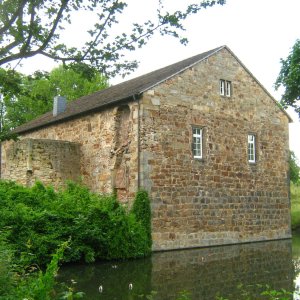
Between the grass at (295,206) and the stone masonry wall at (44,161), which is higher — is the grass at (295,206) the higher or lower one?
the lower one

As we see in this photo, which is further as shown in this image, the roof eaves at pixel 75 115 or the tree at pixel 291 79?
the tree at pixel 291 79

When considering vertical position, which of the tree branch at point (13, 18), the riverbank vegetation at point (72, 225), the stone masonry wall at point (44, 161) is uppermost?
the tree branch at point (13, 18)

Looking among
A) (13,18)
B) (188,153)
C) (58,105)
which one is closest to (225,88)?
(188,153)

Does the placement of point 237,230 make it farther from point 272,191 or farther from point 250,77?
point 250,77

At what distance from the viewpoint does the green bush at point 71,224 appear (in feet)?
41.0

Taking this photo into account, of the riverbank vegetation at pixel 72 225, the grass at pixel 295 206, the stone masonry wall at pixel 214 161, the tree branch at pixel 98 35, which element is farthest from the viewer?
the grass at pixel 295 206

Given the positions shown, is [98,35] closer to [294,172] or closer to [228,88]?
[228,88]

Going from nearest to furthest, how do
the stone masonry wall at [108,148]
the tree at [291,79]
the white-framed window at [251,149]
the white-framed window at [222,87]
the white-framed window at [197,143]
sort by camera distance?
the stone masonry wall at [108,148], the white-framed window at [197,143], the white-framed window at [222,87], the white-framed window at [251,149], the tree at [291,79]

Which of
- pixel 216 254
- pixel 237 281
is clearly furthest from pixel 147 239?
pixel 237 281

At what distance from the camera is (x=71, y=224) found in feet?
44.8

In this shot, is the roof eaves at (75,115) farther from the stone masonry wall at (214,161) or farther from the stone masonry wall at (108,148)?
the stone masonry wall at (214,161)

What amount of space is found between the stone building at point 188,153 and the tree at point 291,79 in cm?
314

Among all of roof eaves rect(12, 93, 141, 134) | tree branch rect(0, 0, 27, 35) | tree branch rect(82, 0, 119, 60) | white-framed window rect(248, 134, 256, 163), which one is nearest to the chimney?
roof eaves rect(12, 93, 141, 134)

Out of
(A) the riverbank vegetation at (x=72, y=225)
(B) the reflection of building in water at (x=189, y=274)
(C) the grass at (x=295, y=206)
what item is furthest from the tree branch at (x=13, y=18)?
(C) the grass at (x=295, y=206)
